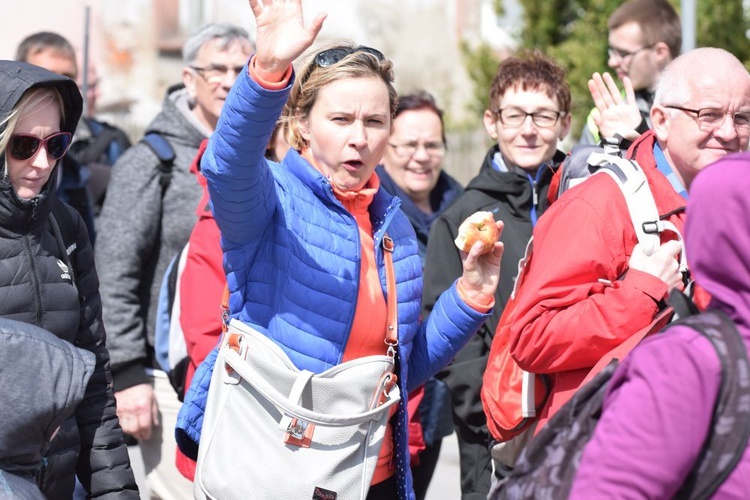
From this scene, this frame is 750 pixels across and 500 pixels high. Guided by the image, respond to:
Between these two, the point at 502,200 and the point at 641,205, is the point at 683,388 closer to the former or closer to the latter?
the point at 641,205

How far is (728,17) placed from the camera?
12.5 m

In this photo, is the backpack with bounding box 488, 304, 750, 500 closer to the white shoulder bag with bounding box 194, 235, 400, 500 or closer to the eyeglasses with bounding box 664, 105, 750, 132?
the white shoulder bag with bounding box 194, 235, 400, 500

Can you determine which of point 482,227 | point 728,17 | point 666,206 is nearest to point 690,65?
point 666,206

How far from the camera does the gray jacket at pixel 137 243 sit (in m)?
4.74

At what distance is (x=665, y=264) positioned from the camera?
311 centimetres

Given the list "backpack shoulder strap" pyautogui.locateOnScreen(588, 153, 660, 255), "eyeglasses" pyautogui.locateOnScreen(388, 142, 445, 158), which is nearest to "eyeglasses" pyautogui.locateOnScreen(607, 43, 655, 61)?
"eyeglasses" pyautogui.locateOnScreen(388, 142, 445, 158)

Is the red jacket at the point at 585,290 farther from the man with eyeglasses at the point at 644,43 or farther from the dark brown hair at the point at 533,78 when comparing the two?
the man with eyeglasses at the point at 644,43

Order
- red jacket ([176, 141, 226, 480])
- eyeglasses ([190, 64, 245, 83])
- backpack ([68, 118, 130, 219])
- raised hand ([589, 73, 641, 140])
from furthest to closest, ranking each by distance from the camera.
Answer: backpack ([68, 118, 130, 219]) → eyeglasses ([190, 64, 245, 83]) → raised hand ([589, 73, 641, 140]) → red jacket ([176, 141, 226, 480])

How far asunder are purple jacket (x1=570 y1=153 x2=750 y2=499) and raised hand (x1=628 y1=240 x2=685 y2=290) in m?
0.88

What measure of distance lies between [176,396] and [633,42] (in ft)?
9.59

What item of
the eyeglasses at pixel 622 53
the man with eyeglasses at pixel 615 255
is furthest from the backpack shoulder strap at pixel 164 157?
the eyeglasses at pixel 622 53

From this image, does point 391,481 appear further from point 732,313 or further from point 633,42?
point 633,42

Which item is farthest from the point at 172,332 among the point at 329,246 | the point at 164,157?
the point at 329,246

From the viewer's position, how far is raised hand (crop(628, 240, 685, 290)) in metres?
3.11
